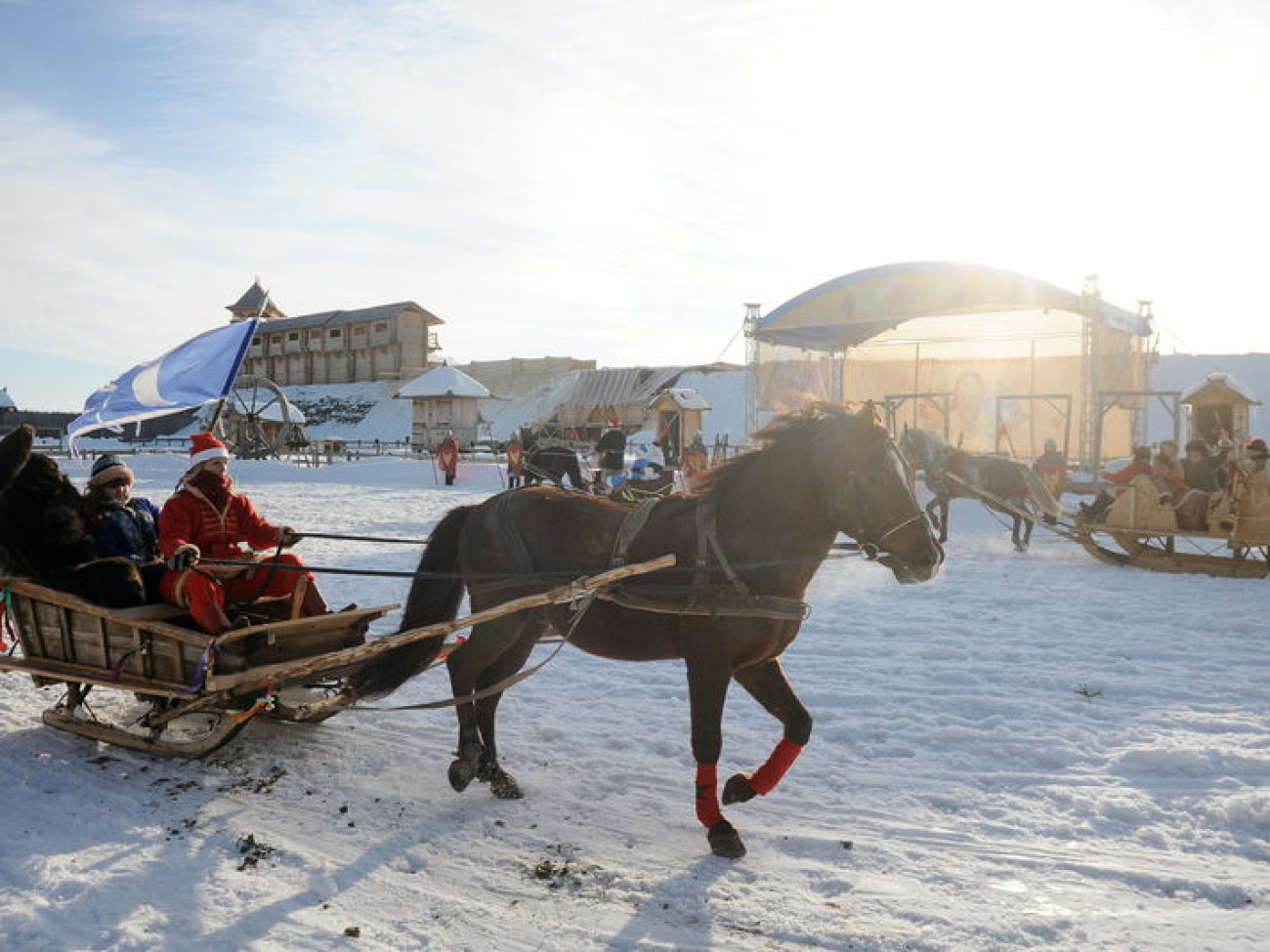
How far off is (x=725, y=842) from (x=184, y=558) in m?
3.19

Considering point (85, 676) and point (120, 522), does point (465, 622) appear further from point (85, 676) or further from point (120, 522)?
point (120, 522)

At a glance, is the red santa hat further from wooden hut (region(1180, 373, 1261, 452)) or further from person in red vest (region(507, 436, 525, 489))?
wooden hut (region(1180, 373, 1261, 452))

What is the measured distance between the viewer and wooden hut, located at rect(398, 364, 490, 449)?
40812 mm

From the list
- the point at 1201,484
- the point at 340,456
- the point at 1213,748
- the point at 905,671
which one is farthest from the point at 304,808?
the point at 340,456

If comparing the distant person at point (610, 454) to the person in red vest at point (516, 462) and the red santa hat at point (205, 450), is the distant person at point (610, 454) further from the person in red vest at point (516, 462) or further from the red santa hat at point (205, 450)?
the red santa hat at point (205, 450)

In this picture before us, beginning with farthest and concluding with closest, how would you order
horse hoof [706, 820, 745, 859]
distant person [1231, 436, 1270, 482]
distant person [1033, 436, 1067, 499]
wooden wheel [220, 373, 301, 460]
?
1. wooden wheel [220, 373, 301, 460]
2. distant person [1033, 436, 1067, 499]
3. distant person [1231, 436, 1270, 482]
4. horse hoof [706, 820, 745, 859]

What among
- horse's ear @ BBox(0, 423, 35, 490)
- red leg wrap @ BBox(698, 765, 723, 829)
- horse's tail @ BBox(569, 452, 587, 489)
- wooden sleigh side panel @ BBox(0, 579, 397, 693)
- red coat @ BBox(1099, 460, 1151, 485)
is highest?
horse's ear @ BBox(0, 423, 35, 490)

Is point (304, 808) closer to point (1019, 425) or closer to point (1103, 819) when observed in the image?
point (1103, 819)

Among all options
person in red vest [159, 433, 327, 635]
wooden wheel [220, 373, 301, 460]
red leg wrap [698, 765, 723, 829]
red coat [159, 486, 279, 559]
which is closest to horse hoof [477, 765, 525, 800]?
red leg wrap [698, 765, 723, 829]

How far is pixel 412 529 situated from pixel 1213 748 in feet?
42.5

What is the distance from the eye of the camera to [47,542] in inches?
197

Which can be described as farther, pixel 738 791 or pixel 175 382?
pixel 175 382

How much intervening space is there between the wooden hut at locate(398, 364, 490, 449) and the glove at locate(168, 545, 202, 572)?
36.0 meters

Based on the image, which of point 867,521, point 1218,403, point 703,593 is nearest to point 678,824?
point 703,593
